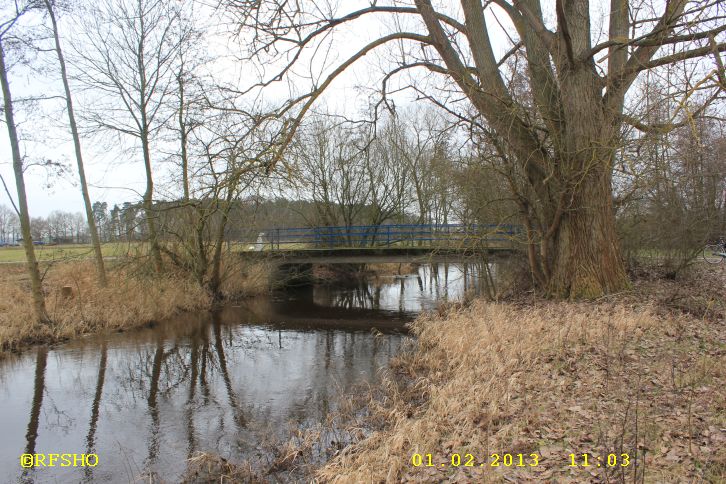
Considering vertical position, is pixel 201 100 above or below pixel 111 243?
above

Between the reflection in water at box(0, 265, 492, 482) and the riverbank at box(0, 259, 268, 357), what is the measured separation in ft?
2.12

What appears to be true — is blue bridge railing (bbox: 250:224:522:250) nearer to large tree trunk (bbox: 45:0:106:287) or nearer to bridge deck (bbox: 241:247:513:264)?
bridge deck (bbox: 241:247:513:264)

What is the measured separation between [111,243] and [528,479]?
13.7 meters

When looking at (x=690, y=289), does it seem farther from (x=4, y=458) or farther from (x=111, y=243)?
(x=111, y=243)

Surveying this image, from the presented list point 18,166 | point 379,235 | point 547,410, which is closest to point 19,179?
point 18,166

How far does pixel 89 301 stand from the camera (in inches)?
553

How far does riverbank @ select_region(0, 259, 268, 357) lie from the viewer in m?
12.0

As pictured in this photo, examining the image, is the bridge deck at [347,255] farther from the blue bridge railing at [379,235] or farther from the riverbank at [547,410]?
the riverbank at [547,410]

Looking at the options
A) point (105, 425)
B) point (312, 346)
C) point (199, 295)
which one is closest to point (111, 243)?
point (199, 295)

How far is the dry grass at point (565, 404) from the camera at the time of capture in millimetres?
3777

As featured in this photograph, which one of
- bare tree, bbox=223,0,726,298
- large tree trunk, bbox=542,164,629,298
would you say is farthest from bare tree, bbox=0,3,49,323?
large tree trunk, bbox=542,164,629,298

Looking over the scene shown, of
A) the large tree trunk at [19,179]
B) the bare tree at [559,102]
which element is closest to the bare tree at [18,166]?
the large tree trunk at [19,179]

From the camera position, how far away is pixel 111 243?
45.5ft

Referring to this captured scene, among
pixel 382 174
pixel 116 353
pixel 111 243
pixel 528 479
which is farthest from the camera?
→ pixel 382 174
